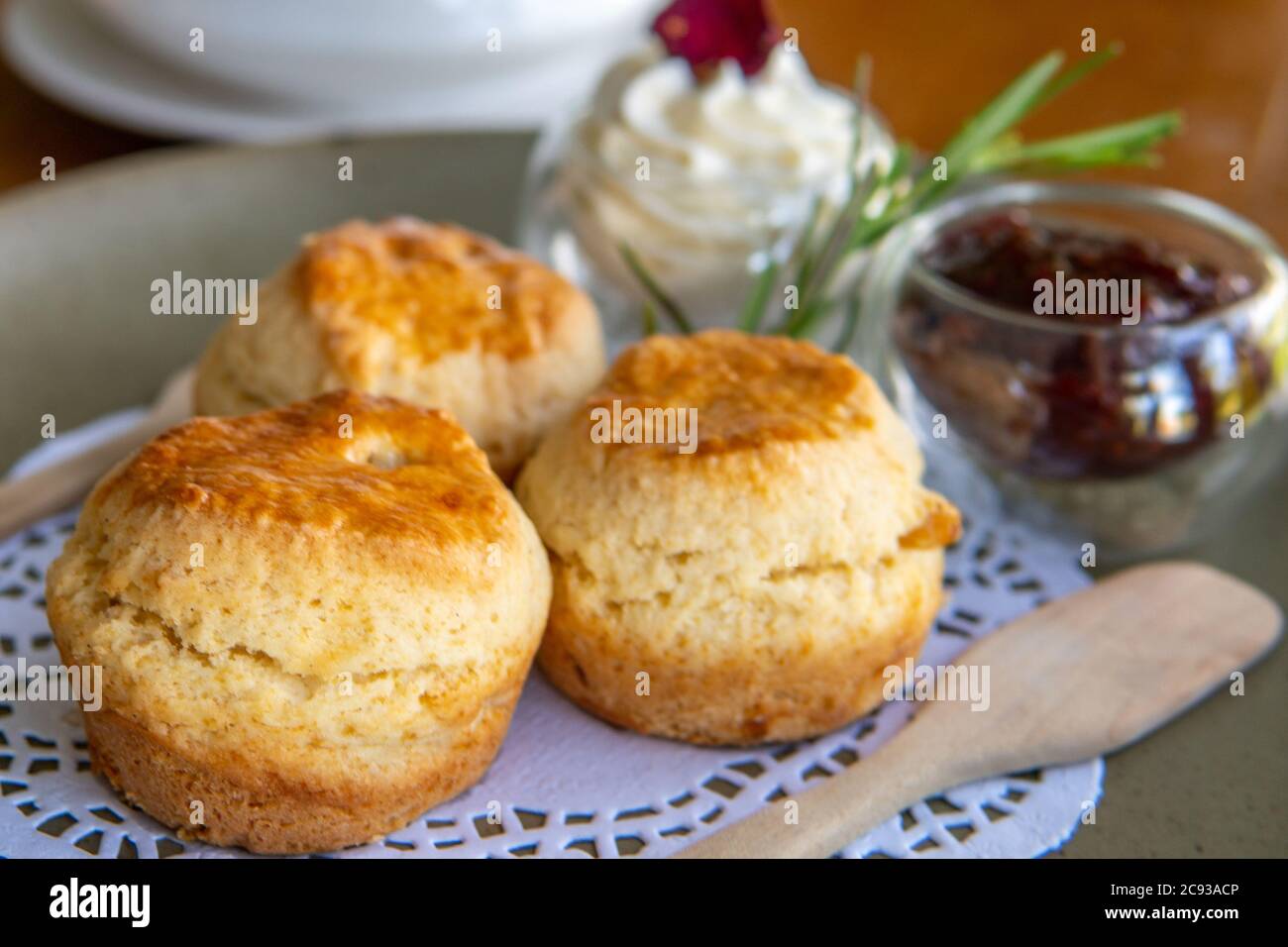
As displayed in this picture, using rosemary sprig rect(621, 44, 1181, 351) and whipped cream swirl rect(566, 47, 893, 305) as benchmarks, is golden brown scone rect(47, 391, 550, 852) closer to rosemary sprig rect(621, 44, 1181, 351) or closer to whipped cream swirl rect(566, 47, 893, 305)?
rosemary sprig rect(621, 44, 1181, 351)

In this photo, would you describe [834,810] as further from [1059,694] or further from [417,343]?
[417,343]

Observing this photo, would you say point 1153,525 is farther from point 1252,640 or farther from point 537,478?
point 537,478

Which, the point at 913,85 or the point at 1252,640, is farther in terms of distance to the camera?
the point at 913,85

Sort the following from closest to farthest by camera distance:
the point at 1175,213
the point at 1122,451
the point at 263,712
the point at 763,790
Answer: the point at 263,712
the point at 763,790
the point at 1122,451
the point at 1175,213

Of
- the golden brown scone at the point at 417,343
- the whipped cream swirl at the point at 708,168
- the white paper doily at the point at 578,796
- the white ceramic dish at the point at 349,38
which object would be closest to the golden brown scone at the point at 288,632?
the white paper doily at the point at 578,796

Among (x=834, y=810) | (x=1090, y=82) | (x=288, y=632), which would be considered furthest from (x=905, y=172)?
(x=1090, y=82)

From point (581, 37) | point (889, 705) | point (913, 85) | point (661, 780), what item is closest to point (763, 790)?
point (661, 780)

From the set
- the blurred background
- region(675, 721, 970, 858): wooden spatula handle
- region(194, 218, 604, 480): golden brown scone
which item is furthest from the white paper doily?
the blurred background
